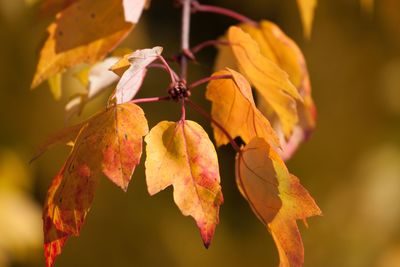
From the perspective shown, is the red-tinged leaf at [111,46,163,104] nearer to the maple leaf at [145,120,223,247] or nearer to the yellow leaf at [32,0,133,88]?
the maple leaf at [145,120,223,247]

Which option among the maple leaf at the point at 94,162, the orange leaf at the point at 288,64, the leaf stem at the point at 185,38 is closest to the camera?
the maple leaf at the point at 94,162

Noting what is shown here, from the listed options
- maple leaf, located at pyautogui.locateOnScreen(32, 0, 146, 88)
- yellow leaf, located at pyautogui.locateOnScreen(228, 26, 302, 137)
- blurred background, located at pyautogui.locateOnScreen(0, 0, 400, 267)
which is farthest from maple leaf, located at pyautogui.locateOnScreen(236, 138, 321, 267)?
blurred background, located at pyautogui.locateOnScreen(0, 0, 400, 267)

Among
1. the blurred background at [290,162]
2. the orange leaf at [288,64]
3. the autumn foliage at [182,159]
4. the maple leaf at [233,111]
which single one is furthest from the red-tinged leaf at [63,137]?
the blurred background at [290,162]

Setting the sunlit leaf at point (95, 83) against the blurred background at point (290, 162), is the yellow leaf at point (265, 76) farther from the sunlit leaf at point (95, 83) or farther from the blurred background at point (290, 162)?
the blurred background at point (290, 162)

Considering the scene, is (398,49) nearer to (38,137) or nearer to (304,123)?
(38,137)

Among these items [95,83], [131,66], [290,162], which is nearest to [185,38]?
[95,83]
